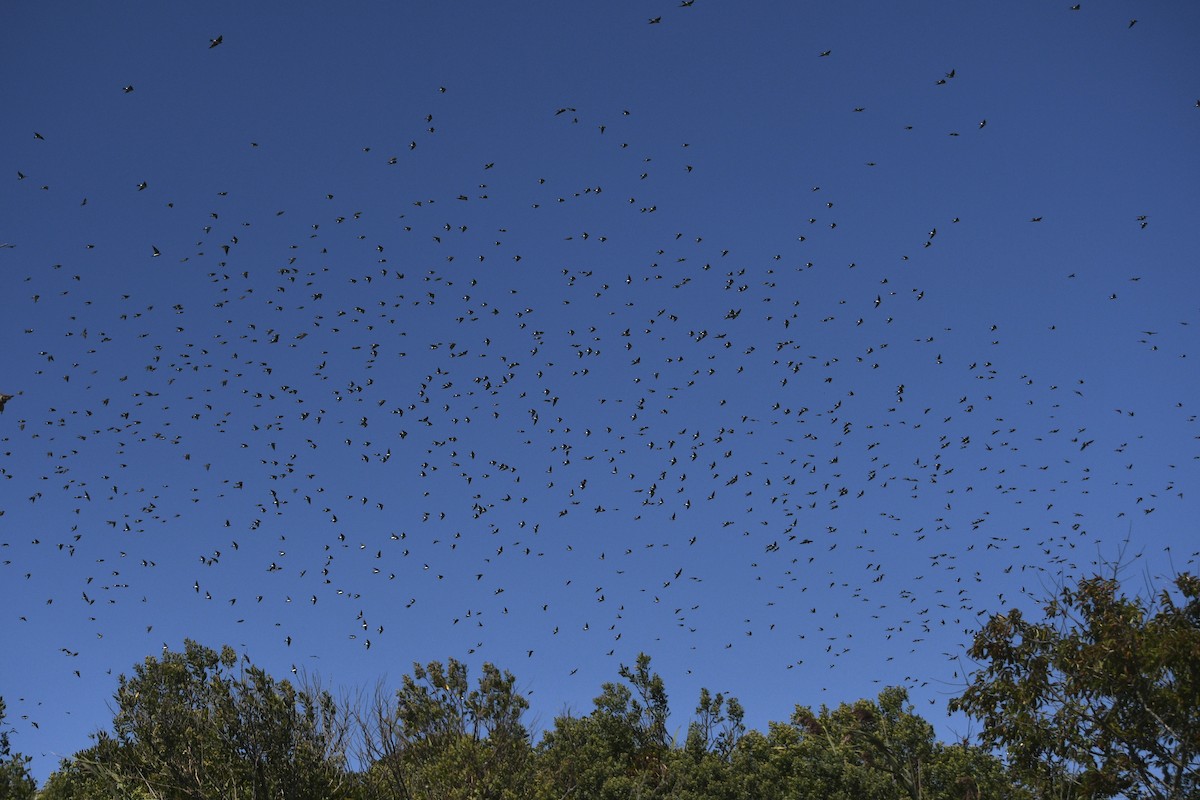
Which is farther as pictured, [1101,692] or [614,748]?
[614,748]

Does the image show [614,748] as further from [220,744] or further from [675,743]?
[220,744]

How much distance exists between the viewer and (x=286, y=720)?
965 inches

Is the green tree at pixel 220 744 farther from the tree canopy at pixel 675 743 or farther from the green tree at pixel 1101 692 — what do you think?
the green tree at pixel 1101 692

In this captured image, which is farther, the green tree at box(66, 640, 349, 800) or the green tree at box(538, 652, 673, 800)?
the green tree at box(538, 652, 673, 800)

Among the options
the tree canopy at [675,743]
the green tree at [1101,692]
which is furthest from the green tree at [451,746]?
the green tree at [1101,692]

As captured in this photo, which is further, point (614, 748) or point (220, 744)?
point (614, 748)

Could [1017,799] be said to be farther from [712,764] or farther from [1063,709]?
[712,764]

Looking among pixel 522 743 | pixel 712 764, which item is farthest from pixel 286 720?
pixel 712 764

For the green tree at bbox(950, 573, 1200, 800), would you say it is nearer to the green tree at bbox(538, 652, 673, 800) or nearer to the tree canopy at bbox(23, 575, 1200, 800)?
the tree canopy at bbox(23, 575, 1200, 800)

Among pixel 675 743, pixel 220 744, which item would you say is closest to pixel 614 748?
pixel 675 743

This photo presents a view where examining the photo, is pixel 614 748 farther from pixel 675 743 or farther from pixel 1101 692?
pixel 1101 692

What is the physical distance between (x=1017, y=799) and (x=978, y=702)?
8.00 ft

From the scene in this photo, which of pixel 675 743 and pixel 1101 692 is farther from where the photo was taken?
pixel 675 743

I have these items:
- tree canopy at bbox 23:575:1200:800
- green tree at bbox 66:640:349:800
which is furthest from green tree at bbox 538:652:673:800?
green tree at bbox 66:640:349:800
